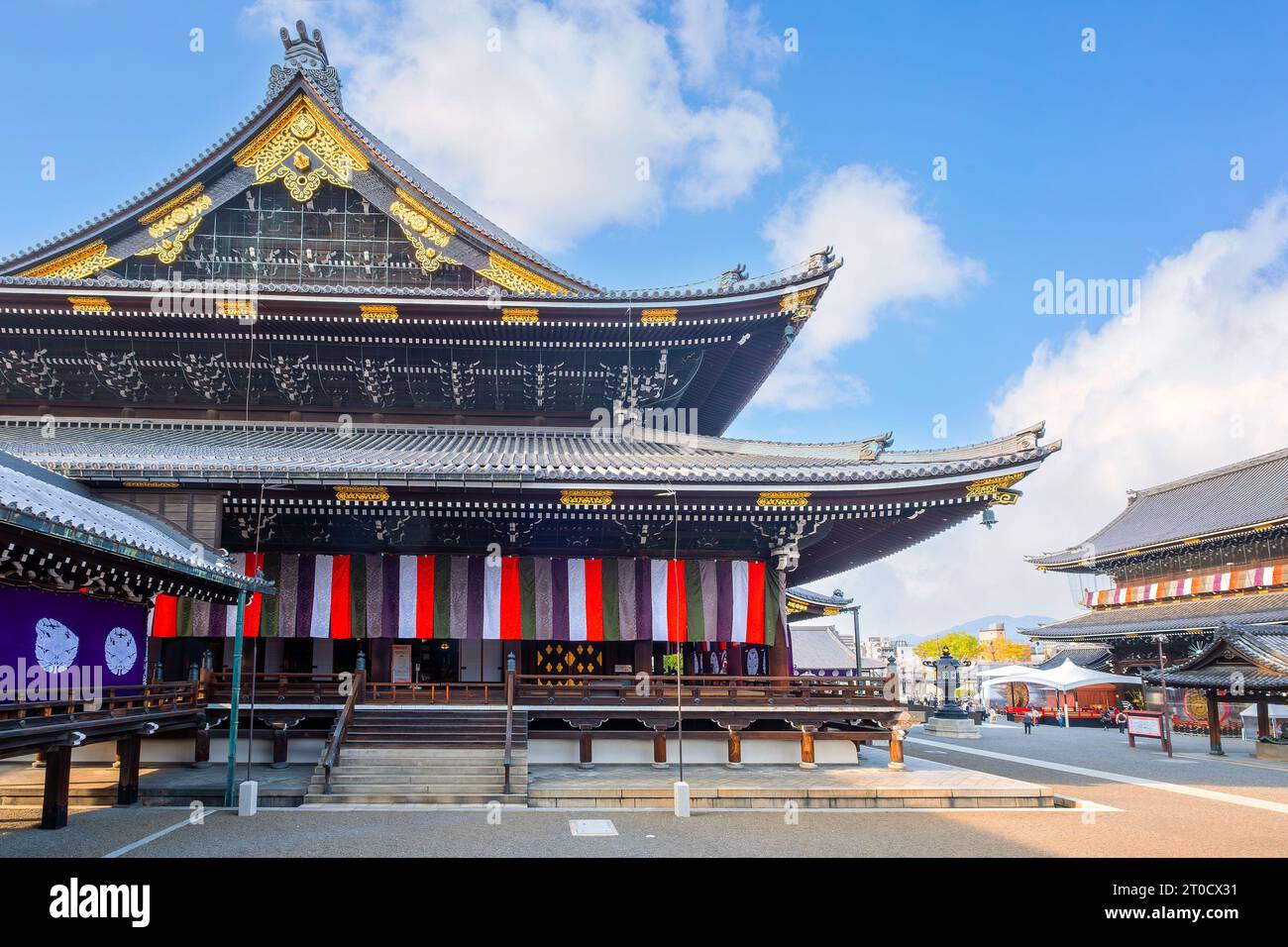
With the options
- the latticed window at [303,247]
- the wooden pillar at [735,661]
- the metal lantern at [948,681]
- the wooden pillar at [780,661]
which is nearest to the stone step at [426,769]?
the wooden pillar at [780,661]

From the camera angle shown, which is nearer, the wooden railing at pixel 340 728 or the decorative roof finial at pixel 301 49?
the wooden railing at pixel 340 728

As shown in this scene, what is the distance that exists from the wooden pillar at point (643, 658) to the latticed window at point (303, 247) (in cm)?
1028

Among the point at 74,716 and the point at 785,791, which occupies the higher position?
the point at 74,716

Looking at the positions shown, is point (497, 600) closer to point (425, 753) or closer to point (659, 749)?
point (425, 753)

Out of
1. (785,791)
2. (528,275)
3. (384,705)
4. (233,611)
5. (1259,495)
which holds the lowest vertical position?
(785,791)

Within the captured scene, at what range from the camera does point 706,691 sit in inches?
706

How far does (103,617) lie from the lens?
550 inches

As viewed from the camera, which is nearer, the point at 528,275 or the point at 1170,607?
the point at 528,275

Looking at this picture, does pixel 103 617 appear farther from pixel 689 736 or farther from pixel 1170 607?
pixel 1170 607

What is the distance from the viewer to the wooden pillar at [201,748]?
16.8 m

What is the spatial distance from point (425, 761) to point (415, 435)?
28.1 ft

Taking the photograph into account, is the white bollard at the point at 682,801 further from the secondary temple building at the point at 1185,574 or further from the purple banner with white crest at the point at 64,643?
the secondary temple building at the point at 1185,574
